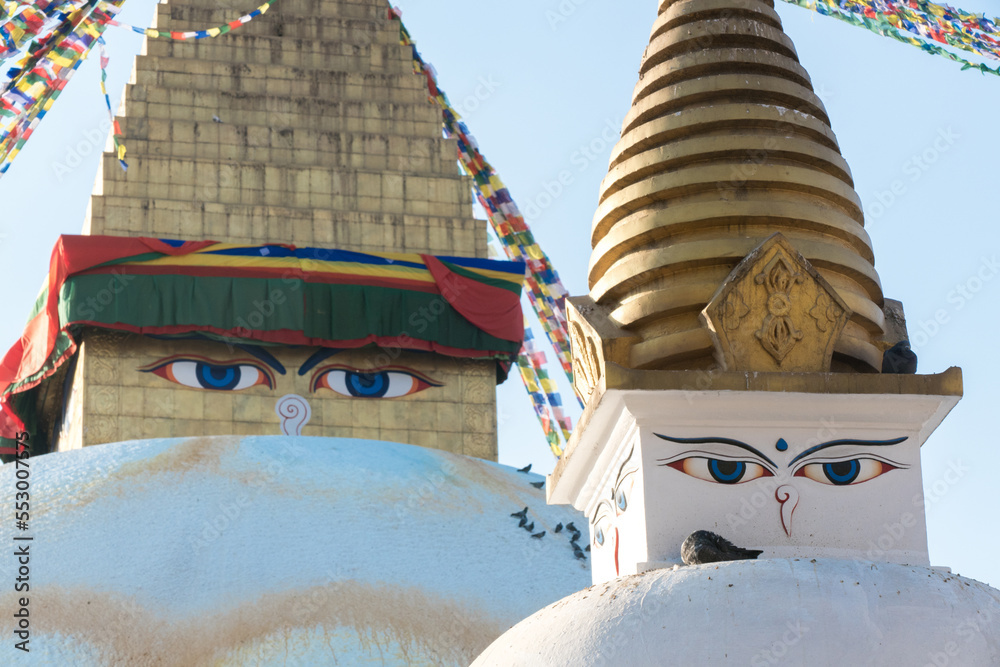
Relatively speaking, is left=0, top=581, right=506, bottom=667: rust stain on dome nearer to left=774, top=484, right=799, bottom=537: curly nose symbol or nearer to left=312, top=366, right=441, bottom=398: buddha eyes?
left=774, top=484, right=799, bottom=537: curly nose symbol

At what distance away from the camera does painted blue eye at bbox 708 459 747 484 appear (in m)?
5.70

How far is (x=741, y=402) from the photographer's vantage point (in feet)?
18.6

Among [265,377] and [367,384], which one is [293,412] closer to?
Result: [265,377]

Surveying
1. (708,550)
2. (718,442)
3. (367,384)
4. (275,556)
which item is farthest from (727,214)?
(367,384)

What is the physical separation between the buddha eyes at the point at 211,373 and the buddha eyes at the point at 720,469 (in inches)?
327

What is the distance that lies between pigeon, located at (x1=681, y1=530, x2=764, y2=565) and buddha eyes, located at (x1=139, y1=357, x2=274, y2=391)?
853cm

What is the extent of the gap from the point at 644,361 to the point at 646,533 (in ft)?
2.62

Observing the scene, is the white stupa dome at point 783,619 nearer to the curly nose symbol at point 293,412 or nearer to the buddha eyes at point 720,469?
the buddha eyes at point 720,469

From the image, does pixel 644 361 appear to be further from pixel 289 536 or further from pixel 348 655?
pixel 289 536

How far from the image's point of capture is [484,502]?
10.5 metres

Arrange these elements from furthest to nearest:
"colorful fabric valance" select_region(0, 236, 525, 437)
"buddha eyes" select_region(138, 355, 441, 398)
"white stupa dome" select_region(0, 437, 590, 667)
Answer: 1. "buddha eyes" select_region(138, 355, 441, 398)
2. "colorful fabric valance" select_region(0, 236, 525, 437)
3. "white stupa dome" select_region(0, 437, 590, 667)

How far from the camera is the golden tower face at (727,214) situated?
5.83 meters

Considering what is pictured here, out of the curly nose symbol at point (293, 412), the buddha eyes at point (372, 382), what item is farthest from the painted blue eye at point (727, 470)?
the buddha eyes at point (372, 382)

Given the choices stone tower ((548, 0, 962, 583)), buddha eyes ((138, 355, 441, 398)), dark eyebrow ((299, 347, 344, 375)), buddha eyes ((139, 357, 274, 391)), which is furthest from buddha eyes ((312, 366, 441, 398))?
stone tower ((548, 0, 962, 583))
